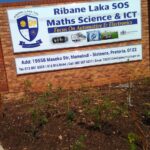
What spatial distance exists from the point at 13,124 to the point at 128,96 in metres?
2.73

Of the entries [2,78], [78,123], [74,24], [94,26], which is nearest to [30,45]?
[2,78]

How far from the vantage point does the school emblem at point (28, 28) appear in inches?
399

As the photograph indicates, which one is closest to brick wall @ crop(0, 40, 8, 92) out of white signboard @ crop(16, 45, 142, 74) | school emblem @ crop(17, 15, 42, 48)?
white signboard @ crop(16, 45, 142, 74)

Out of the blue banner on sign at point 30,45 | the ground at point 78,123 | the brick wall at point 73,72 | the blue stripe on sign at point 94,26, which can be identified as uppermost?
the blue stripe on sign at point 94,26

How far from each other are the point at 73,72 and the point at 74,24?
1259 mm

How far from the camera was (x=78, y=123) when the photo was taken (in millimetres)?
7723

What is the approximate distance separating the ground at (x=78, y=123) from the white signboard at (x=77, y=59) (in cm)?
88

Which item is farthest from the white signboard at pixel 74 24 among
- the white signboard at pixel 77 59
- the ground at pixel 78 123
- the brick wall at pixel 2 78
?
the ground at pixel 78 123

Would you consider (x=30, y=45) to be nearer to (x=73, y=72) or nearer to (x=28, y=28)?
(x=28, y=28)

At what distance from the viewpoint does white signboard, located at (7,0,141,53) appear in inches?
400

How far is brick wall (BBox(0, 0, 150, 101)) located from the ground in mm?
659

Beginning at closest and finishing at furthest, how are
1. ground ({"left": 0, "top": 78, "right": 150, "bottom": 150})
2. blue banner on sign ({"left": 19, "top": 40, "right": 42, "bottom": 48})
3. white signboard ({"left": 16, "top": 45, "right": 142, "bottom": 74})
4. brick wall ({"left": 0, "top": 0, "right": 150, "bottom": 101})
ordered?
ground ({"left": 0, "top": 78, "right": 150, "bottom": 150}) < brick wall ({"left": 0, "top": 0, "right": 150, "bottom": 101}) < blue banner on sign ({"left": 19, "top": 40, "right": 42, "bottom": 48}) < white signboard ({"left": 16, "top": 45, "right": 142, "bottom": 74})

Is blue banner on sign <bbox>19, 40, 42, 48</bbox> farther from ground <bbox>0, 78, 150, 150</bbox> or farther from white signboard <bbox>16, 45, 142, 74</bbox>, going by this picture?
ground <bbox>0, 78, 150, 150</bbox>

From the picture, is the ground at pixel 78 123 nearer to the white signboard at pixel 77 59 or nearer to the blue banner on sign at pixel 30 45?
the white signboard at pixel 77 59
